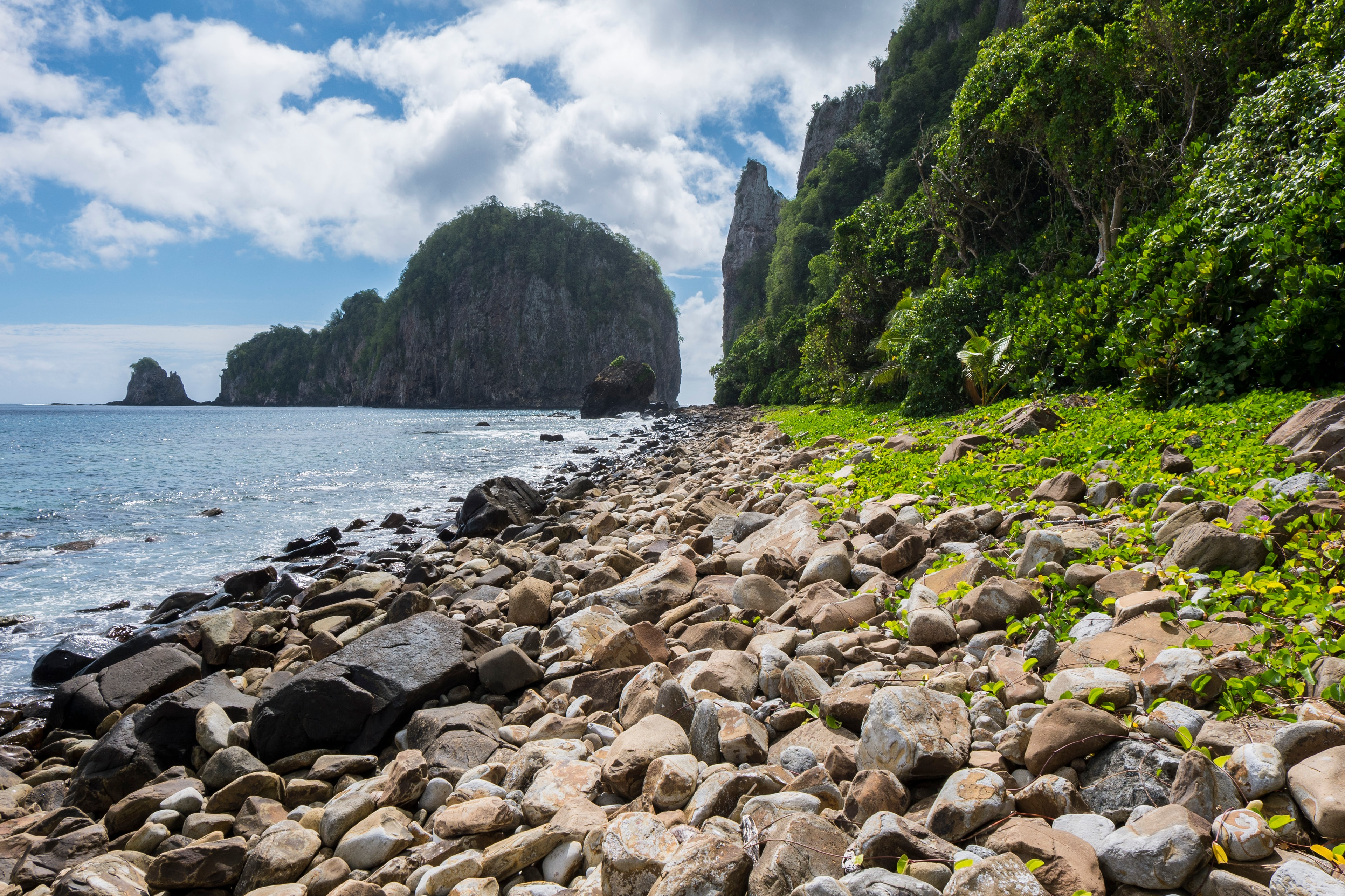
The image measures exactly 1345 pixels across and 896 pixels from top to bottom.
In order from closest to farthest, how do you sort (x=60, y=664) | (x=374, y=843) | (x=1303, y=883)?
1. (x=1303, y=883)
2. (x=374, y=843)
3. (x=60, y=664)

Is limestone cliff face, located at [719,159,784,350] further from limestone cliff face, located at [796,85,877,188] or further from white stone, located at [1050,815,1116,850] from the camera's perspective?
white stone, located at [1050,815,1116,850]

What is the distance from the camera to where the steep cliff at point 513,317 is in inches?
5002

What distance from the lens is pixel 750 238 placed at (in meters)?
95.6

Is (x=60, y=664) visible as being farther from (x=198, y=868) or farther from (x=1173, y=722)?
(x=1173, y=722)

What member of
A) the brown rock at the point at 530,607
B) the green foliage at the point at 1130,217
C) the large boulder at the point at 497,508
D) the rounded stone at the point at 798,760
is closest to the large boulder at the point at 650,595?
the brown rock at the point at 530,607

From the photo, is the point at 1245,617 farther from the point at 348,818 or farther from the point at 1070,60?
the point at 1070,60

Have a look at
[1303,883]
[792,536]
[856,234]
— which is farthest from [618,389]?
[1303,883]

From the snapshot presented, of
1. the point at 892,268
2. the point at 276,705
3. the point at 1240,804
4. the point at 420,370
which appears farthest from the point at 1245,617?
the point at 420,370

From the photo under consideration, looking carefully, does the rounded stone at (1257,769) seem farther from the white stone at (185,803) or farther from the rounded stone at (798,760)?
the white stone at (185,803)

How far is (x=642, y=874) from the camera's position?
221cm

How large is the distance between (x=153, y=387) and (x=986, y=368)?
205 meters

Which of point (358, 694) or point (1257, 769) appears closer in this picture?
point (1257, 769)

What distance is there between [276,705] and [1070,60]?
18268 millimetres

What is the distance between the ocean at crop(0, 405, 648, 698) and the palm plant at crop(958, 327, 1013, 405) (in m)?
12.3
